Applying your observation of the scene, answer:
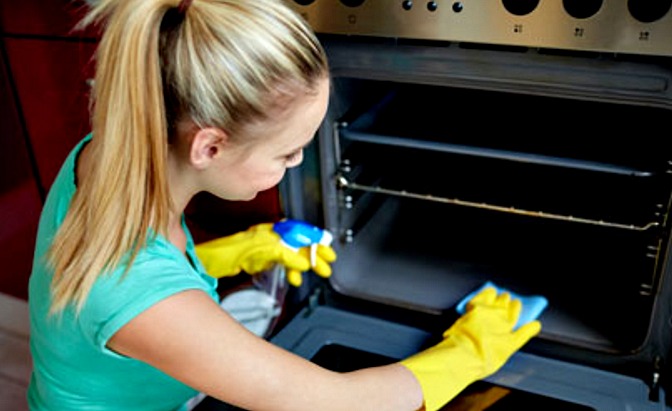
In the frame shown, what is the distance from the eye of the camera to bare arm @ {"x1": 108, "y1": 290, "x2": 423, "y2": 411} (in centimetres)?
87

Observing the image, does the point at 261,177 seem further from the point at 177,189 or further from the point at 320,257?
the point at 320,257

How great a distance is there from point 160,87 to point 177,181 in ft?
0.66

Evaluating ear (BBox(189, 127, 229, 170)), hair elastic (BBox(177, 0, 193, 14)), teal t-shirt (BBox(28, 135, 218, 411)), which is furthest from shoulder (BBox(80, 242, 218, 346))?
hair elastic (BBox(177, 0, 193, 14))

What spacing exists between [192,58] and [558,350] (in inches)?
32.6

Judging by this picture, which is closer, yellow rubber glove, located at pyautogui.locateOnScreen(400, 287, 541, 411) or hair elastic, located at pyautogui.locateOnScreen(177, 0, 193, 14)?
hair elastic, located at pyautogui.locateOnScreen(177, 0, 193, 14)

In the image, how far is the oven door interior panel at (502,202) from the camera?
4.17 feet

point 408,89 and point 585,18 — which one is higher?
point 585,18

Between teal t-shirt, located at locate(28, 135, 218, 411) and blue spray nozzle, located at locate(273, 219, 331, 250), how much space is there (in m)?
0.18

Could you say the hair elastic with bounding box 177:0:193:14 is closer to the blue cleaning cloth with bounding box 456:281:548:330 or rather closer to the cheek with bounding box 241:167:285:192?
the cheek with bounding box 241:167:285:192

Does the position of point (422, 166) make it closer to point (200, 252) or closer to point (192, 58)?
point (200, 252)

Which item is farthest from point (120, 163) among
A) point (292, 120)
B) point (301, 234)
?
point (301, 234)

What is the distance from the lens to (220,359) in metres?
0.88

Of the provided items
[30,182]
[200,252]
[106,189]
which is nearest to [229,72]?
[106,189]

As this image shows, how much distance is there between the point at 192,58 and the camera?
81cm
